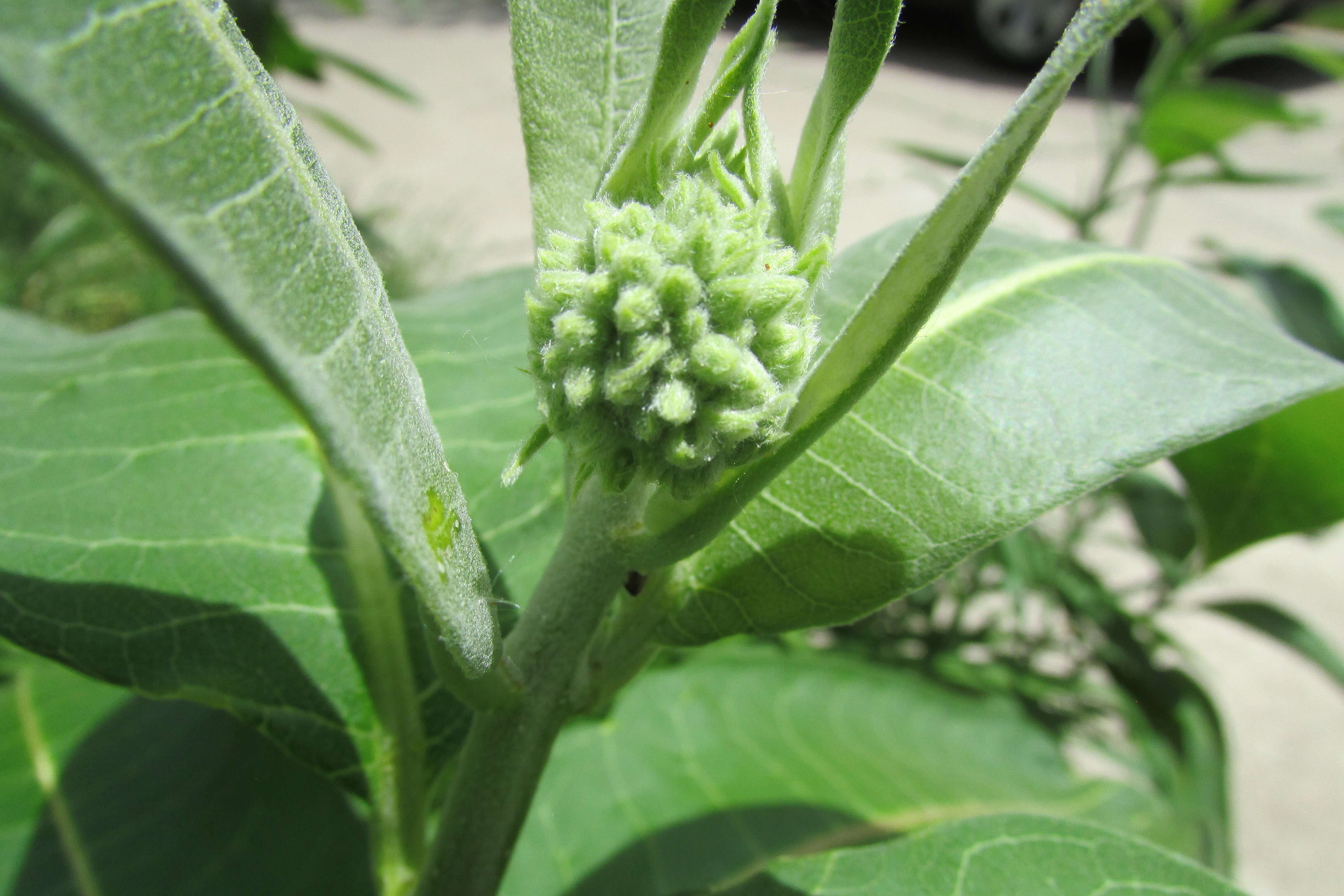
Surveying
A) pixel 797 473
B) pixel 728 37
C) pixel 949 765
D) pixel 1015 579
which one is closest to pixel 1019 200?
pixel 728 37

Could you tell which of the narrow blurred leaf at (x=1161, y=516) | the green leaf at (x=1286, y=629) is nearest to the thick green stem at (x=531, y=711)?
the narrow blurred leaf at (x=1161, y=516)

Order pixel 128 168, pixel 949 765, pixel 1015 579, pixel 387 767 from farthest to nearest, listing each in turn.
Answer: pixel 1015 579, pixel 949 765, pixel 387 767, pixel 128 168

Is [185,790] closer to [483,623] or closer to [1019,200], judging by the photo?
[483,623]

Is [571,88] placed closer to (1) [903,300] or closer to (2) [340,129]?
(1) [903,300]

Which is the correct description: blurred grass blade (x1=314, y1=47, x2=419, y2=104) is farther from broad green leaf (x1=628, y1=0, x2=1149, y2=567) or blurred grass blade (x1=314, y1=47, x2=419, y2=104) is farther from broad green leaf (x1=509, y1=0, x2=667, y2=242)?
broad green leaf (x1=628, y1=0, x2=1149, y2=567)

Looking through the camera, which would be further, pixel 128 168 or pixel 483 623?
pixel 483 623

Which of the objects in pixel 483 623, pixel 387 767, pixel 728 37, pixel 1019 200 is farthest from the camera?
pixel 1019 200

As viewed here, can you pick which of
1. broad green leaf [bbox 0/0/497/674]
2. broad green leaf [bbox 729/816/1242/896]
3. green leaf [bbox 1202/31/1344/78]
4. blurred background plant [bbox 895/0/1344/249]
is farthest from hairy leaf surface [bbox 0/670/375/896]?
green leaf [bbox 1202/31/1344/78]
